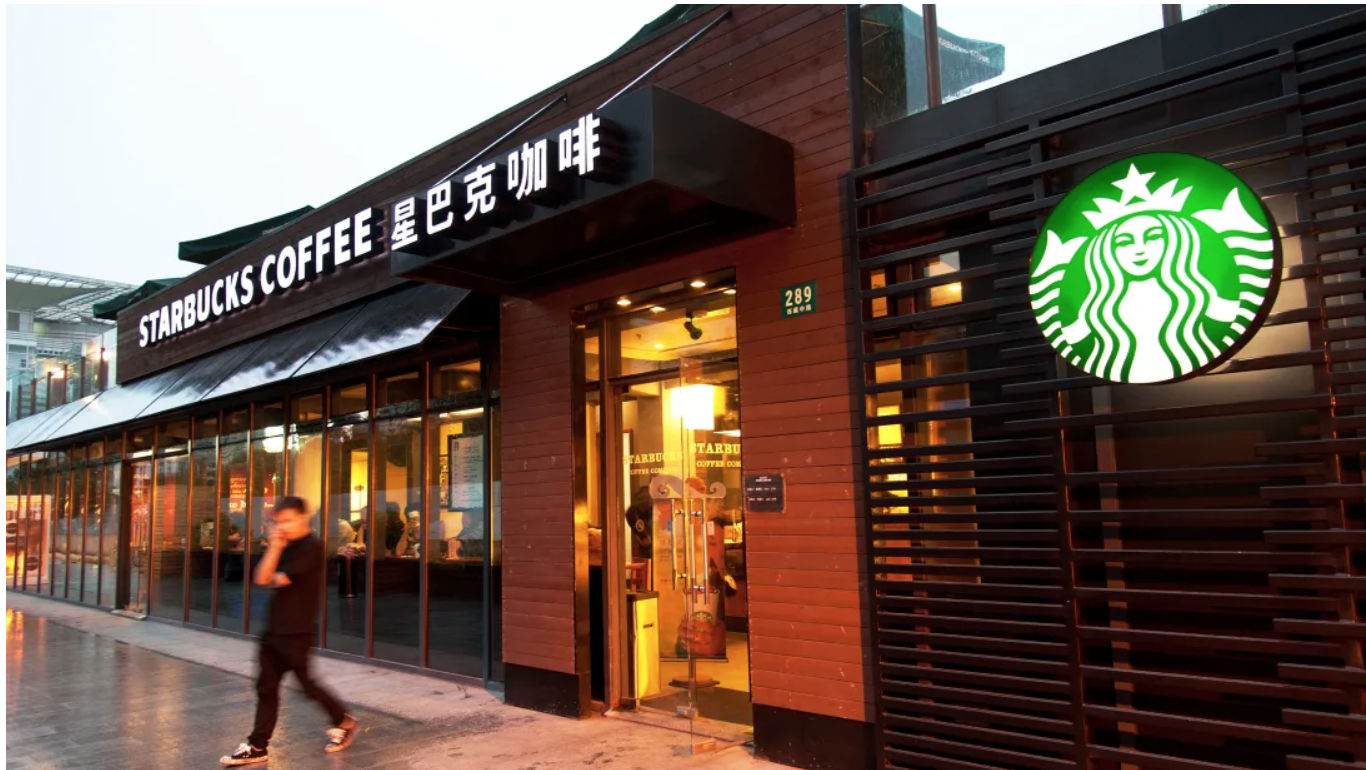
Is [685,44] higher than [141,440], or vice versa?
[685,44]

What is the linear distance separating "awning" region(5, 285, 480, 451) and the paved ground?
316cm

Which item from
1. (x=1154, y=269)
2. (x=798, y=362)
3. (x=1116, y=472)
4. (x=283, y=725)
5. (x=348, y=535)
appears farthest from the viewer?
(x=348, y=535)

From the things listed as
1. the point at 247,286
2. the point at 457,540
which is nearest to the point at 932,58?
the point at 457,540

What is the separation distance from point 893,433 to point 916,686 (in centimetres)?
147

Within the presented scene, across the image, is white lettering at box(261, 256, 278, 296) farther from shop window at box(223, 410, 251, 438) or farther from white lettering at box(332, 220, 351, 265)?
shop window at box(223, 410, 251, 438)

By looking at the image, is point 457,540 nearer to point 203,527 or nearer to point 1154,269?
point 203,527

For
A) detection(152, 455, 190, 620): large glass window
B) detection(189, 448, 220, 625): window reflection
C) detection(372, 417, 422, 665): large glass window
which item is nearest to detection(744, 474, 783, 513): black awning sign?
detection(372, 417, 422, 665): large glass window

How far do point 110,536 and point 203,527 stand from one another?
443 centimetres

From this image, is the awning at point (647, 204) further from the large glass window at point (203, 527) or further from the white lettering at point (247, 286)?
the large glass window at point (203, 527)

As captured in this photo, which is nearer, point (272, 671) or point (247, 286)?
point (272, 671)

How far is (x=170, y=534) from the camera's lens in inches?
578

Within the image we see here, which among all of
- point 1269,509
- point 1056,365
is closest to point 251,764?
point 1056,365

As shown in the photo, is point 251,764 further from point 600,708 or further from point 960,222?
point 960,222

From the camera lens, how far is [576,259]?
7.09m
